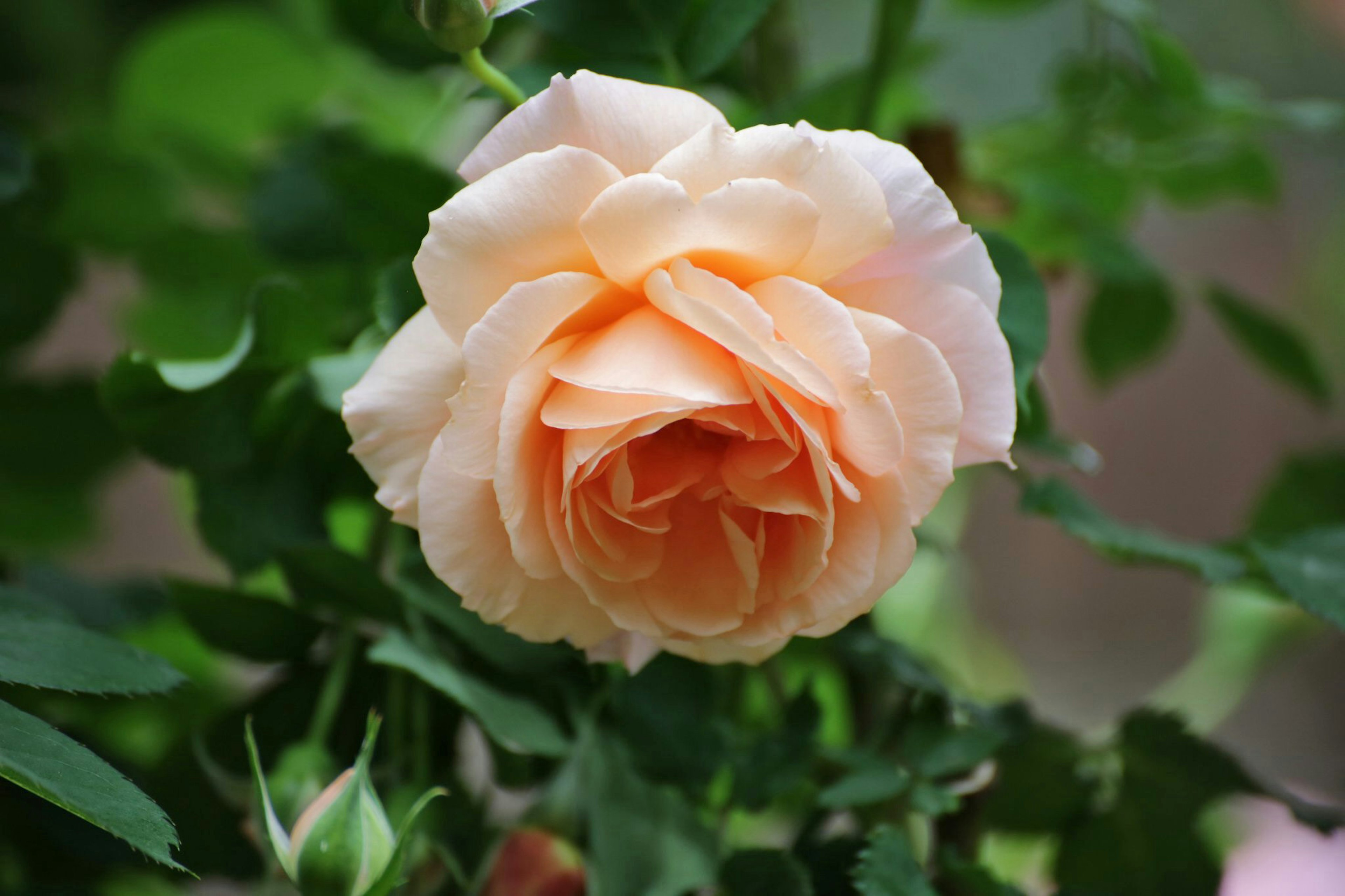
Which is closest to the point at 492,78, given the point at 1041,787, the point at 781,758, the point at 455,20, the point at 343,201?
the point at 455,20

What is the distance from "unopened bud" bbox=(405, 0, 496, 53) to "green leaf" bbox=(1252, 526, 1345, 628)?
11.3 inches

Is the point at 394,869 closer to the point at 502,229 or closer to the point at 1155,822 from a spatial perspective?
the point at 502,229

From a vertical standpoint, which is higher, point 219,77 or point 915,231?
point 915,231

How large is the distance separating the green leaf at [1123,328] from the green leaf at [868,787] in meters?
0.34

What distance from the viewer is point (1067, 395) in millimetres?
1154

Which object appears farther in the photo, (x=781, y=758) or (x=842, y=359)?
(x=781, y=758)

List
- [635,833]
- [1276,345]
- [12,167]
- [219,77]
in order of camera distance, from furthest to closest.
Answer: [219,77] → [1276,345] → [12,167] → [635,833]

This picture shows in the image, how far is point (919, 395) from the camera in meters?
0.23

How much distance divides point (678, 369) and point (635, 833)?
0.17 metres

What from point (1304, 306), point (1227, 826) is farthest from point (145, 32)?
point (1304, 306)

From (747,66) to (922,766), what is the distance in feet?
0.99

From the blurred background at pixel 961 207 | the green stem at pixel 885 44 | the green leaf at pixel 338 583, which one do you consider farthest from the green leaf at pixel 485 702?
the green stem at pixel 885 44

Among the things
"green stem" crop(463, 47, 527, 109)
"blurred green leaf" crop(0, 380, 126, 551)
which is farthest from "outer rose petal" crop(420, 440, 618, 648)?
"blurred green leaf" crop(0, 380, 126, 551)

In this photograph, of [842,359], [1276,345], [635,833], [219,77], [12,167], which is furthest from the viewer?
[219,77]
